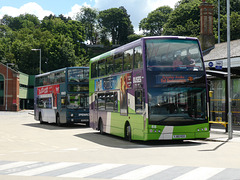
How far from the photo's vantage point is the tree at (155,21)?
108 m

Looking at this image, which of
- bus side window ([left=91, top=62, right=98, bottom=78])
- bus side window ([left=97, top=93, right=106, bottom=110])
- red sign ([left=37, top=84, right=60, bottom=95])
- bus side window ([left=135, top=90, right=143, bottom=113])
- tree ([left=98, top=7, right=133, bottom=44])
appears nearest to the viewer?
bus side window ([left=135, top=90, right=143, bottom=113])

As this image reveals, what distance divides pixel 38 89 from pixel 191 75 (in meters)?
23.1

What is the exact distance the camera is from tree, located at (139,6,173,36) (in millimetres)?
107812

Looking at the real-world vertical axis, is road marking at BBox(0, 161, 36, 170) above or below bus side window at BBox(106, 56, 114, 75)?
below

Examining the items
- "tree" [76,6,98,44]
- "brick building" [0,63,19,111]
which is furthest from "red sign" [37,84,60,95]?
"tree" [76,6,98,44]

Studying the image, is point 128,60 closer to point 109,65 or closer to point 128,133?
point 109,65

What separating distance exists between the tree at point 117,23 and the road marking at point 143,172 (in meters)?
119

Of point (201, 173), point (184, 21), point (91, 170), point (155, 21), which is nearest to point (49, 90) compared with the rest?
point (91, 170)

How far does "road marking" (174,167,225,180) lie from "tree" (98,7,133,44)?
120 m

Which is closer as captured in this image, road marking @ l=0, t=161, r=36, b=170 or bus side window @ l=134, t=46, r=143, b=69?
road marking @ l=0, t=161, r=36, b=170

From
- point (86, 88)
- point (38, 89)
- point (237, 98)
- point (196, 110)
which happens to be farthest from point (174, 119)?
point (38, 89)

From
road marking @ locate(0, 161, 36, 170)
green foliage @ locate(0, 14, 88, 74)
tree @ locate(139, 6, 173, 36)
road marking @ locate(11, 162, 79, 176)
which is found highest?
tree @ locate(139, 6, 173, 36)

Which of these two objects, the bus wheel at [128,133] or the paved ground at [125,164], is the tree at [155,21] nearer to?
the bus wheel at [128,133]

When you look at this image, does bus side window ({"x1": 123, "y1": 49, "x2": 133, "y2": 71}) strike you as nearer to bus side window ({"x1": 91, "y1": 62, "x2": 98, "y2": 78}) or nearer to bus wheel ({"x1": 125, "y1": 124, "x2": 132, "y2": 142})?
bus wheel ({"x1": 125, "y1": 124, "x2": 132, "y2": 142})
